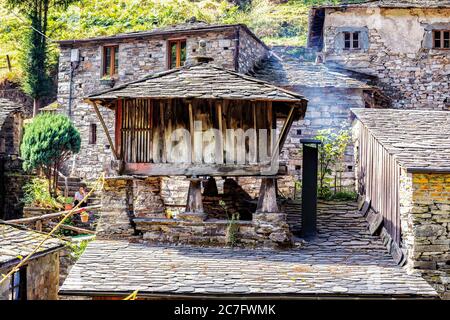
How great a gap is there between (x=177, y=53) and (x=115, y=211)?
983 cm

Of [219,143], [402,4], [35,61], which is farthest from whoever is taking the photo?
[35,61]

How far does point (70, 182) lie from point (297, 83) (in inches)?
343

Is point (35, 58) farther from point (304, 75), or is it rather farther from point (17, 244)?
point (17, 244)

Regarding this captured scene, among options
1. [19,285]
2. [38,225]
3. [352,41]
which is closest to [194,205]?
[19,285]

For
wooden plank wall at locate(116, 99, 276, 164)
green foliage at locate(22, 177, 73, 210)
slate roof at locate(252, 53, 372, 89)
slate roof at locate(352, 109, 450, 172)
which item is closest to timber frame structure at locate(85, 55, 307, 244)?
wooden plank wall at locate(116, 99, 276, 164)

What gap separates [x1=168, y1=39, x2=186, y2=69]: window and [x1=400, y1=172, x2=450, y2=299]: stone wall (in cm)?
1148

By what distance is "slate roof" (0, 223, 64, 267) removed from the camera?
913 centimetres

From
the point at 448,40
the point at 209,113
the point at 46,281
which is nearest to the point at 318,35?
the point at 448,40

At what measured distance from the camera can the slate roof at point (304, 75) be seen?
17281mm

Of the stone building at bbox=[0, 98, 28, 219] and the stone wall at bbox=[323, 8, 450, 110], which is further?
the stone building at bbox=[0, 98, 28, 219]

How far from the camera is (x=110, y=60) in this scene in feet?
66.6

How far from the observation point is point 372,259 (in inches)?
383

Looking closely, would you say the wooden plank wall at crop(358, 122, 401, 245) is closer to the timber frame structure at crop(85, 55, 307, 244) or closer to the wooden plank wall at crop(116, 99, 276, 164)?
the timber frame structure at crop(85, 55, 307, 244)

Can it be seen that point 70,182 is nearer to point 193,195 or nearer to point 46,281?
point 46,281
